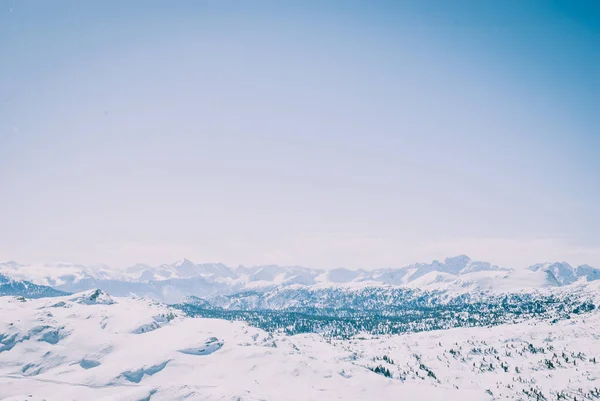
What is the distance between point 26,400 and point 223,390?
3090 inches

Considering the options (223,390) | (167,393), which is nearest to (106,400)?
(167,393)

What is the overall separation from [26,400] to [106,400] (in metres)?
33.5

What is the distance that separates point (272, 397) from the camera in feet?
631

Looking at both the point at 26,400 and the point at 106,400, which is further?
the point at 106,400

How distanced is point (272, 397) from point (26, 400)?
103 m

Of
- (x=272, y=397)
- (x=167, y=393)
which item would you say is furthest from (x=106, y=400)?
(x=272, y=397)

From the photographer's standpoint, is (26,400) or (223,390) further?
(223,390)

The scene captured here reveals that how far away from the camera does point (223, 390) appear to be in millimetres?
185000

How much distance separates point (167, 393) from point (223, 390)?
27080 millimetres

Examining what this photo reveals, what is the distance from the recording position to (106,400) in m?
182

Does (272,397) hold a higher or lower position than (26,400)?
lower

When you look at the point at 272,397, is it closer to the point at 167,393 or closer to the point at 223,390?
the point at 223,390

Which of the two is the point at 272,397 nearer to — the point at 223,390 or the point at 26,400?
the point at 223,390

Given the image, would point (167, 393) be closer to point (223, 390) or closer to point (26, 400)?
point (223, 390)
